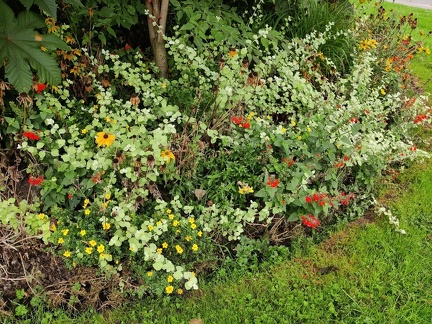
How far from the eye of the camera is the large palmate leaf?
88.2 inches

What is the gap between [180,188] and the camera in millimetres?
2662

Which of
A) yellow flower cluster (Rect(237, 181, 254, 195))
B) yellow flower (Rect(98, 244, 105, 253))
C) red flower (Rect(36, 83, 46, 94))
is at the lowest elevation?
yellow flower (Rect(98, 244, 105, 253))

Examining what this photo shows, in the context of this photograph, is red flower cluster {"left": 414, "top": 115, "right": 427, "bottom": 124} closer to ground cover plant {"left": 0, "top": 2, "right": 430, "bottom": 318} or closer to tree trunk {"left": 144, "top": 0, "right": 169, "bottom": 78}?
ground cover plant {"left": 0, "top": 2, "right": 430, "bottom": 318}

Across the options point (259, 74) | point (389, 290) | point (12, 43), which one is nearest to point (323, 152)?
point (259, 74)

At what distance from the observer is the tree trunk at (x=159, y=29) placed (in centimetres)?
319

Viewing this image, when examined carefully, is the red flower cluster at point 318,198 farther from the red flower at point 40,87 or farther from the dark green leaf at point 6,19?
the dark green leaf at point 6,19

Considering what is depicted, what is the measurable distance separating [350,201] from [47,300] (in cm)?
192

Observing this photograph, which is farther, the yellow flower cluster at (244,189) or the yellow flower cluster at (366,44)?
the yellow flower cluster at (366,44)

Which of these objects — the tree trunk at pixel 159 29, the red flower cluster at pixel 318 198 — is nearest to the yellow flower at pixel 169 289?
the red flower cluster at pixel 318 198

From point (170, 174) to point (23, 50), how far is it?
98cm

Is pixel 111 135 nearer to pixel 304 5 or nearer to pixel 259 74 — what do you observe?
pixel 259 74

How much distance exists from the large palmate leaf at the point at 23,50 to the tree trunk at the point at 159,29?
0.95 metres

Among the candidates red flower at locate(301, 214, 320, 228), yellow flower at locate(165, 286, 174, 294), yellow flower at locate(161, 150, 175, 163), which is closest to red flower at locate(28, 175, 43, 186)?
yellow flower at locate(161, 150, 175, 163)

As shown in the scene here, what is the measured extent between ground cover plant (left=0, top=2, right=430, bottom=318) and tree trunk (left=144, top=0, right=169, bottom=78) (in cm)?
11
